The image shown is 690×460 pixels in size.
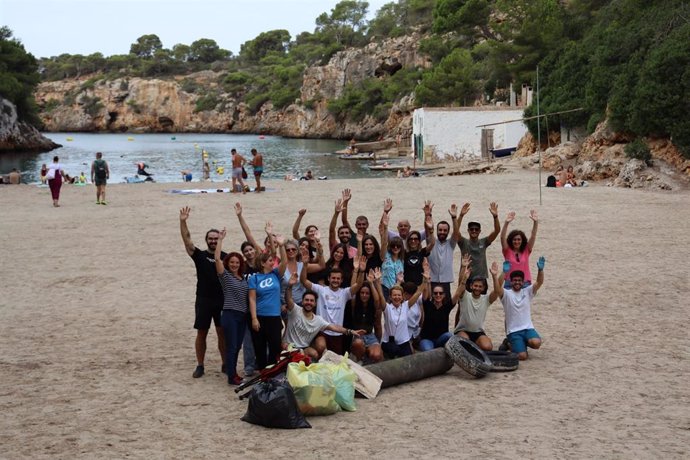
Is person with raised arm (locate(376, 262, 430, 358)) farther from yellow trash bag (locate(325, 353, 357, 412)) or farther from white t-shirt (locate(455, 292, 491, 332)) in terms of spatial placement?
yellow trash bag (locate(325, 353, 357, 412))

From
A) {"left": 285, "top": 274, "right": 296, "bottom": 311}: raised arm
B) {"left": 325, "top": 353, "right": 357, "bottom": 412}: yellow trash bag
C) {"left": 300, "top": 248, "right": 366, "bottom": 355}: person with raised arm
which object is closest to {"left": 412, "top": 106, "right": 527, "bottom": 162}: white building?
{"left": 300, "top": 248, "right": 366, "bottom": 355}: person with raised arm

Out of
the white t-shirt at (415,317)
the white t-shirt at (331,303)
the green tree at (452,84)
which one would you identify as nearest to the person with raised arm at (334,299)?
the white t-shirt at (331,303)

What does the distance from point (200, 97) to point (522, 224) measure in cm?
14599

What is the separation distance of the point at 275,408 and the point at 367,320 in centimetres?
216

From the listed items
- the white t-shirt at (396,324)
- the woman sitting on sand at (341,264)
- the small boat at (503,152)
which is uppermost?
the small boat at (503,152)

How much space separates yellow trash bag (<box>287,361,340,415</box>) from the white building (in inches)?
1691

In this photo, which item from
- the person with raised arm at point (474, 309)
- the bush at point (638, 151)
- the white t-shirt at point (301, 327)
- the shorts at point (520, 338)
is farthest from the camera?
the bush at point (638, 151)

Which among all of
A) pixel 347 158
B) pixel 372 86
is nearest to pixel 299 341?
pixel 347 158

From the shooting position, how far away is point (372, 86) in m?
107

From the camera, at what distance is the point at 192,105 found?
163125 millimetres

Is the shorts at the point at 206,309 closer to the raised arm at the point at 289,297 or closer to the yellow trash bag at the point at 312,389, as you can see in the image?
the raised arm at the point at 289,297

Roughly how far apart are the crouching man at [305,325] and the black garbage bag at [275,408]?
135 centimetres

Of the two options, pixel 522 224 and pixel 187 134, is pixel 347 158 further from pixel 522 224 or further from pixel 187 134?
pixel 187 134

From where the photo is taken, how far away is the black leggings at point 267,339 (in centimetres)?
913
